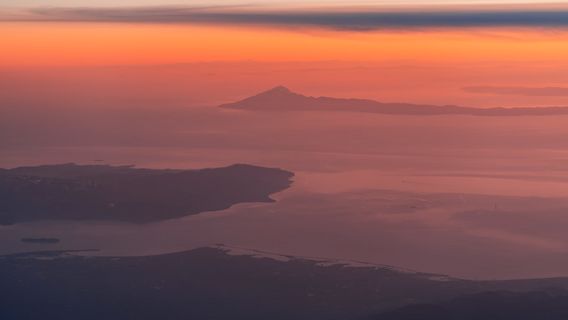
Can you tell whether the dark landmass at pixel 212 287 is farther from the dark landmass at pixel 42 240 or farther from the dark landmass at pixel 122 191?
the dark landmass at pixel 122 191

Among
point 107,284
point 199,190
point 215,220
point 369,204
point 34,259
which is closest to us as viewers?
point 107,284

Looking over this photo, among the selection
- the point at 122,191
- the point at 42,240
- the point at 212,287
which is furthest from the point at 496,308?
the point at 122,191

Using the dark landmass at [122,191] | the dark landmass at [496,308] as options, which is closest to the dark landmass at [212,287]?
the dark landmass at [496,308]

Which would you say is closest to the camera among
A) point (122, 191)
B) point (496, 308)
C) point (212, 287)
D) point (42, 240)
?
point (496, 308)

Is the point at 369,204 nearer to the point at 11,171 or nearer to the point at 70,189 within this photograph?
the point at 70,189

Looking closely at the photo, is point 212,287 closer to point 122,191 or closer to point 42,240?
point 42,240

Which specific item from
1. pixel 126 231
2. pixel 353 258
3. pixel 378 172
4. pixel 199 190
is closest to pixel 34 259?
pixel 126 231
